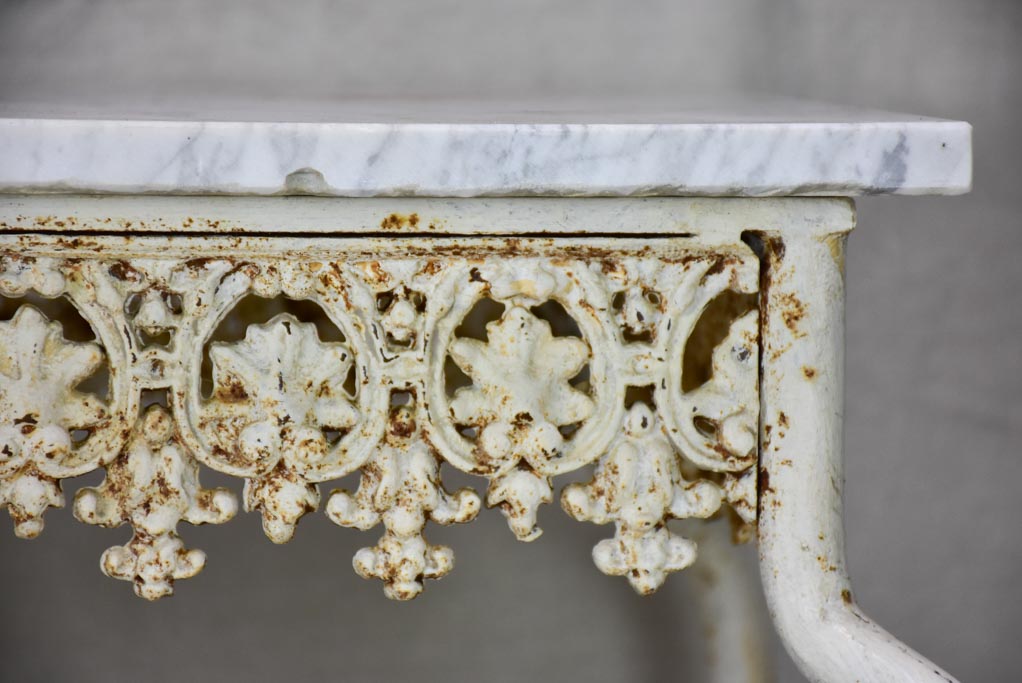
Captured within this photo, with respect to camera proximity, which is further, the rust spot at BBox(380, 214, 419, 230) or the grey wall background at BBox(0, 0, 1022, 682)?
the grey wall background at BBox(0, 0, 1022, 682)

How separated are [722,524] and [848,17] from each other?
0.54 meters

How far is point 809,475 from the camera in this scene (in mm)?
605

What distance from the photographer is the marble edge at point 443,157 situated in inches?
21.3

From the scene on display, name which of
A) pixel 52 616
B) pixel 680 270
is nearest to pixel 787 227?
pixel 680 270

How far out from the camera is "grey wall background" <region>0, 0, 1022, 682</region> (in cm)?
109

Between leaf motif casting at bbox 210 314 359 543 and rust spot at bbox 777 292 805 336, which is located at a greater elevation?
rust spot at bbox 777 292 805 336

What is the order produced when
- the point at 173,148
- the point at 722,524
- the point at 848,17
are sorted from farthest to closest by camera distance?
1. the point at 848,17
2. the point at 722,524
3. the point at 173,148

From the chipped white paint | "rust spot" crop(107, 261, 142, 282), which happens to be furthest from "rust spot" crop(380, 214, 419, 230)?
"rust spot" crop(107, 261, 142, 282)

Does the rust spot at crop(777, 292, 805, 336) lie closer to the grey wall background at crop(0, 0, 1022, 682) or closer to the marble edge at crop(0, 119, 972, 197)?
the marble edge at crop(0, 119, 972, 197)

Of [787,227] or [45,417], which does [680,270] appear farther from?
[45,417]

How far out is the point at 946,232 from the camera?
3.72ft

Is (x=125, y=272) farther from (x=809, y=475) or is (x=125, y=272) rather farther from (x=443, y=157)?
(x=809, y=475)

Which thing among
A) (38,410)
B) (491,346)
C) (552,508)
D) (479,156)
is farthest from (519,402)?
(552,508)

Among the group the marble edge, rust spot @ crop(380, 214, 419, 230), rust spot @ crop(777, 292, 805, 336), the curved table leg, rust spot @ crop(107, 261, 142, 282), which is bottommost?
the curved table leg
